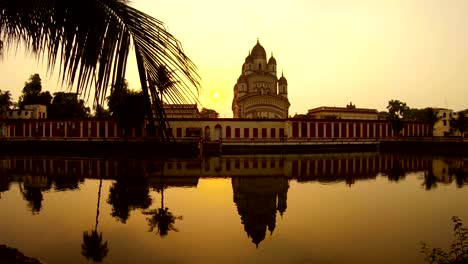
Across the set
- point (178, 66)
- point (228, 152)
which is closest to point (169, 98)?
point (178, 66)

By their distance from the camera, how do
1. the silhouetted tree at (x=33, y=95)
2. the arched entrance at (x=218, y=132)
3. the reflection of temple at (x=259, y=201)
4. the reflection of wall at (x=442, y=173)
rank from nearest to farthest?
the reflection of temple at (x=259, y=201), the reflection of wall at (x=442, y=173), the arched entrance at (x=218, y=132), the silhouetted tree at (x=33, y=95)

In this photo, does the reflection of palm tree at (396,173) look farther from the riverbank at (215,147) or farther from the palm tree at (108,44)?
the palm tree at (108,44)

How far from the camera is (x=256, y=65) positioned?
7025cm

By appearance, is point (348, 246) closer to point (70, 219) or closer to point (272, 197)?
point (272, 197)

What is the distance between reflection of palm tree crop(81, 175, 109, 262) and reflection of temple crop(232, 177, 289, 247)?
360 cm

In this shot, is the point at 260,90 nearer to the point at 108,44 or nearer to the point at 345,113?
the point at 345,113

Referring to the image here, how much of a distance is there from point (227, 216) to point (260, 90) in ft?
185

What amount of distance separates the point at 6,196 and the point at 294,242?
12.3 metres

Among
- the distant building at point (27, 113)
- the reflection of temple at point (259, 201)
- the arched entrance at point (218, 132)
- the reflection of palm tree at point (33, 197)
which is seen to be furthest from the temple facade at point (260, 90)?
the reflection of palm tree at point (33, 197)

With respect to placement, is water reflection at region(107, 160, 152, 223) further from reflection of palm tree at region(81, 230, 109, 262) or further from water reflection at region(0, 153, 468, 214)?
reflection of palm tree at region(81, 230, 109, 262)

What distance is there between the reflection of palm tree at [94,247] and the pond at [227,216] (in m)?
0.02

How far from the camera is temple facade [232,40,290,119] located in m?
63.2

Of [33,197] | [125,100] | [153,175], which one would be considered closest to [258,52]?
[153,175]

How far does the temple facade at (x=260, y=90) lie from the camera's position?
63250 mm
